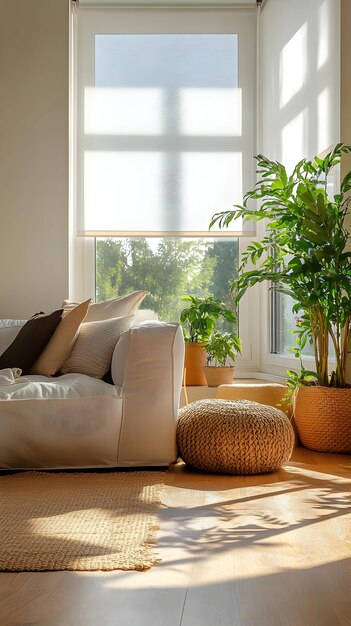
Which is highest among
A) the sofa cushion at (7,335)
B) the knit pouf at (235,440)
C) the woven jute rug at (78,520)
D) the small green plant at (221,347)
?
the sofa cushion at (7,335)

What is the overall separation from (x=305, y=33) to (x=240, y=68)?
86 centimetres

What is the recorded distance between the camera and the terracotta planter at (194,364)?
4.90 m

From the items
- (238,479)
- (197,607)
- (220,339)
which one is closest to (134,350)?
(238,479)

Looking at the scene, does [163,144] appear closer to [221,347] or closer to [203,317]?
[203,317]

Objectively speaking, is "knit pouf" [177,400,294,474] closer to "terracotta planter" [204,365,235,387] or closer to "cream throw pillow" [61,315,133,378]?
"cream throw pillow" [61,315,133,378]

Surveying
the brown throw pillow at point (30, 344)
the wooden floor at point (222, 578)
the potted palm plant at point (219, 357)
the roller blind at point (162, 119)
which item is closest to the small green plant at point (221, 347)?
the potted palm plant at point (219, 357)

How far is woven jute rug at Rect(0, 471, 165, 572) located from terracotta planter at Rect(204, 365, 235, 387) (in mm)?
1588

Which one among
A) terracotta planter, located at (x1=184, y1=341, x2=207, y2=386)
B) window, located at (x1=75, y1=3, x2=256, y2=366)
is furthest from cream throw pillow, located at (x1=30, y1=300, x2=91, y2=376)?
window, located at (x1=75, y1=3, x2=256, y2=366)

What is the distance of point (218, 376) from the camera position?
15.9 ft

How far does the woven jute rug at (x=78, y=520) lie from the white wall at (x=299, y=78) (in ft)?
7.69

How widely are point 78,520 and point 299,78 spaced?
3.33 meters

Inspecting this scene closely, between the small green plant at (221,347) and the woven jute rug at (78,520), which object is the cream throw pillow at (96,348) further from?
the small green plant at (221,347)

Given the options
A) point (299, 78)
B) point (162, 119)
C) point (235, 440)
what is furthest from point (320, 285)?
point (162, 119)

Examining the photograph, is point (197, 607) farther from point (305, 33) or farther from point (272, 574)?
point (305, 33)
